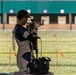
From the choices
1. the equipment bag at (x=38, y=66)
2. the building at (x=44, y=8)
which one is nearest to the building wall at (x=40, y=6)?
the building at (x=44, y=8)

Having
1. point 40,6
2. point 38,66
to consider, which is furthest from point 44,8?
point 38,66

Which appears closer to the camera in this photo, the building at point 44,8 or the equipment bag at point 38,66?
the equipment bag at point 38,66

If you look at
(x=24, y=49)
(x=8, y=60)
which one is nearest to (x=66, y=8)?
(x=8, y=60)

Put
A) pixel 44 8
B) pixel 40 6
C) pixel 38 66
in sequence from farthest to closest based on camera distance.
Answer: pixel 44 8 → pixel 40 6 → pixel 38 66

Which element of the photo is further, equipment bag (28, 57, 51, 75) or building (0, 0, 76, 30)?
building (0, 0, 76, 30)

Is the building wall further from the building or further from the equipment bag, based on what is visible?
the equipment bag

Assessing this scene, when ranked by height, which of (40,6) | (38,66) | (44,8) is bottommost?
(38,66)

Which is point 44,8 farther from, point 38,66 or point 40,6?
point 38,66

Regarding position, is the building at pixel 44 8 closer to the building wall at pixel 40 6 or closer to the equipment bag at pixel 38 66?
the building wall at pixel 40 6

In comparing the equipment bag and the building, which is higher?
the building

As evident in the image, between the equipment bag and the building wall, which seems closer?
the equipment bag

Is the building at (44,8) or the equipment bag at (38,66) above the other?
the building at (44,8)

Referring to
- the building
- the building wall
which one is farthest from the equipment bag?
the building wall

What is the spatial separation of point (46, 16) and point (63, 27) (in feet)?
15.6
